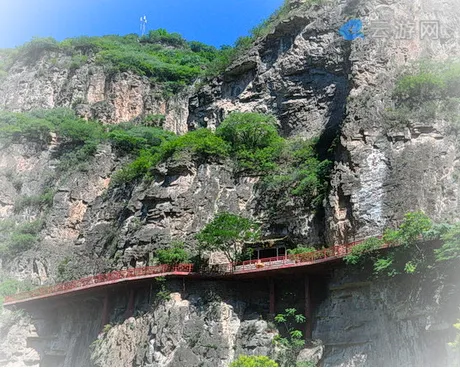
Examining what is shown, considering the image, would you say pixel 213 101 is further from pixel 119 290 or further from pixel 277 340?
pixel 277 340

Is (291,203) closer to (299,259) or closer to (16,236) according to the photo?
(299,259)

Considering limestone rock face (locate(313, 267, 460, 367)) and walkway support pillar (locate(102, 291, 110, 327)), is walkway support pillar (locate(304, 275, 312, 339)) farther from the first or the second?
walkway support pillar (locate(102, 291, 110, 327))

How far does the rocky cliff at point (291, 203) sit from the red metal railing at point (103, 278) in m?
0.96

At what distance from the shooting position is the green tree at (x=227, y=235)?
76.9 feet

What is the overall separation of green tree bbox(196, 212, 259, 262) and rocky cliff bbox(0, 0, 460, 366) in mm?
1887

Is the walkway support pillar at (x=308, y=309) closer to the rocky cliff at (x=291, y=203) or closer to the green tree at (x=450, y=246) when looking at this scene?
the rocky cliff at (x=291, y=203)

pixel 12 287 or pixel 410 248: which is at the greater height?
pixel 12 287

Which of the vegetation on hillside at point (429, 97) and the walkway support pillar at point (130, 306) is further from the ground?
the vegetation on hillside at point (429, 97)

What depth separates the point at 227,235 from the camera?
A: 920 inches

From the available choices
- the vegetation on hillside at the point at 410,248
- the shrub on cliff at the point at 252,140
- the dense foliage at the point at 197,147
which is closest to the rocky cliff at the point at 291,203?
the vegetation on hillside at the point at 410,248

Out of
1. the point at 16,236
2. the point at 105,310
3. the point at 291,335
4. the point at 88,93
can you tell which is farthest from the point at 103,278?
the point at 88,93

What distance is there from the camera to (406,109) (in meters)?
23.8

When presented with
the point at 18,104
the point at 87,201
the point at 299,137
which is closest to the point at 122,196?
the point at 87,201

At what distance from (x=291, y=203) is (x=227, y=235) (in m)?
4.16
